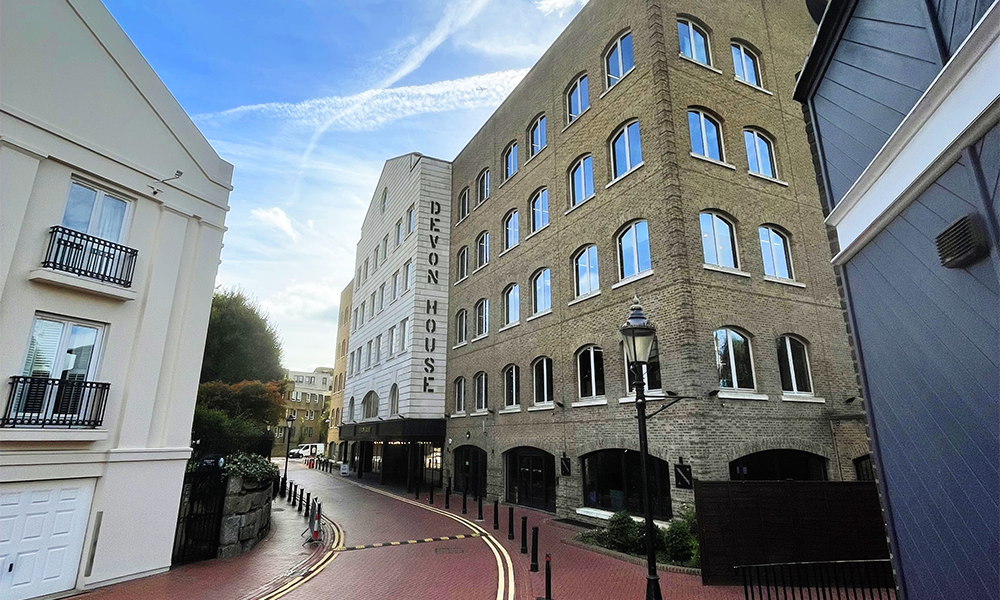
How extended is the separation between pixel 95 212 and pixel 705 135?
1645 centimetres

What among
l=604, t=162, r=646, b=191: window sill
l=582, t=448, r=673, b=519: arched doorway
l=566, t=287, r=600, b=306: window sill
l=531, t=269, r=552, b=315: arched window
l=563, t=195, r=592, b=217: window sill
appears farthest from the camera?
l=531, t=269, r=552, b=315: arched window

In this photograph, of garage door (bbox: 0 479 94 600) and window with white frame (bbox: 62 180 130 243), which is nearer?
garage door (bbox: 0 479 94 600)

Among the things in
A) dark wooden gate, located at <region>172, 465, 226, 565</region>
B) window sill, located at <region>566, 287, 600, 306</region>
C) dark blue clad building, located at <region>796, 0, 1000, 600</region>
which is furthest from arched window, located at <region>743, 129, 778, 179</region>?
dark wooden gate, located at <region>172, 465, 226, 565</region>

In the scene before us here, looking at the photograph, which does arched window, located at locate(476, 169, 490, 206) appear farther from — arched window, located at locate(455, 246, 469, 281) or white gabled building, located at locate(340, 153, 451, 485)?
white gabled building, located at locate(340, 153, 451, 485)

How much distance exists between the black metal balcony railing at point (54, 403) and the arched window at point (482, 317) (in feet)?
50.8

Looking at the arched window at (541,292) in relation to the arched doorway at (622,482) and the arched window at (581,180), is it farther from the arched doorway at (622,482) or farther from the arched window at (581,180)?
the arched doorway at (622,482)

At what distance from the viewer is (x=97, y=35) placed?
34.9 ft

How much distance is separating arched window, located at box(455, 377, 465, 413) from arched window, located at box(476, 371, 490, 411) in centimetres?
165

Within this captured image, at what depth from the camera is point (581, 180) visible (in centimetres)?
1872

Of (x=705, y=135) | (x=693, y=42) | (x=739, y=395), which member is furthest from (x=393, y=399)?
(x=693, y=42)

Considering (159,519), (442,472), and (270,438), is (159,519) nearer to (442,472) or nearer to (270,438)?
(270,438)

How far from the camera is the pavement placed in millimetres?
8953

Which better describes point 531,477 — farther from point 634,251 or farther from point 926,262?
point 926,262

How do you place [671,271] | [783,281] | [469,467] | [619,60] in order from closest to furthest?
[671,271] → [783,281] → [619,60] → [469,467]
